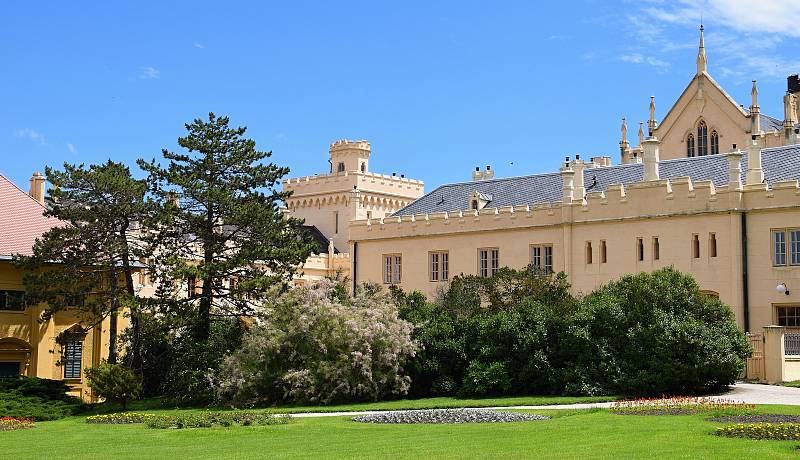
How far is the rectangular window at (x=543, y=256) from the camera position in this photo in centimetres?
5483

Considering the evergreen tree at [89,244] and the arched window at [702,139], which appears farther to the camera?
the arched window at [702,139]

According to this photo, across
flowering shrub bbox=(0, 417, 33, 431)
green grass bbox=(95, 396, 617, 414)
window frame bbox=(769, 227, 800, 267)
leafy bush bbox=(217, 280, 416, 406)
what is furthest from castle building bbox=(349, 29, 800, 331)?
flowering shrub bbox=(0, 417, 33, 431)

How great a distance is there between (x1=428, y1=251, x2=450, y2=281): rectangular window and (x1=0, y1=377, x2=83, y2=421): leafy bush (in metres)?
23.1

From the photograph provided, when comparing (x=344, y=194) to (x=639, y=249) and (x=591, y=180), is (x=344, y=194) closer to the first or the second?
(x=591, y=180)

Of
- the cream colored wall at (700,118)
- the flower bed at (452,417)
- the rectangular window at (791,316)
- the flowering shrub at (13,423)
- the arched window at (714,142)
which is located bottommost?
the flowering shrub at (13,423)

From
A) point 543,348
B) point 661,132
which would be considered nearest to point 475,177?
point 661,132

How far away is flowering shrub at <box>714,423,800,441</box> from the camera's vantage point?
21.7 metres

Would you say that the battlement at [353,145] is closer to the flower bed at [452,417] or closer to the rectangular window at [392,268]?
the rectangular window at [392,268]

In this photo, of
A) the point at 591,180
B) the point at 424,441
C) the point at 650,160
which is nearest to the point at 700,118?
the point at 591,180

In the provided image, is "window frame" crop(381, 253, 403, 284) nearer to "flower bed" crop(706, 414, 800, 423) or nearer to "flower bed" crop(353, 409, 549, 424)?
"flower bed" crop(353, 409, 549, 424)

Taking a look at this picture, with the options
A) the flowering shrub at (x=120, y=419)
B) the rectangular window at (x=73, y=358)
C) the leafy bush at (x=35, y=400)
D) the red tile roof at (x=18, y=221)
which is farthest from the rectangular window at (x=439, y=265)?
the flowering shrub at (x=120, y=419)

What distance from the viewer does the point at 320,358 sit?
3959 cm

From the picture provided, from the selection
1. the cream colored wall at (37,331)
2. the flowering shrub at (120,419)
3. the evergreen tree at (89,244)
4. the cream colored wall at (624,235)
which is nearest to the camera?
the flowering shrub at (120,419)

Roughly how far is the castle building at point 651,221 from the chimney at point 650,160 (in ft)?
0.21
